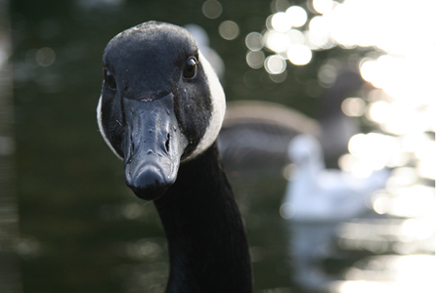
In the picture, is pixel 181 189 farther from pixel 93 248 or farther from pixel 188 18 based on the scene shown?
pixel 188 18

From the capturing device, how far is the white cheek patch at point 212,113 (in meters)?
2.67

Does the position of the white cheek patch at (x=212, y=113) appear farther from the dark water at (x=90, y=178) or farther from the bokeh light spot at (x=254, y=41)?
the bokeh light spot at (x=254, y=41)

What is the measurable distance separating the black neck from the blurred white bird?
4411mm

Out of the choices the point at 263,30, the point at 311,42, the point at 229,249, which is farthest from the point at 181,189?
the point at 263,30

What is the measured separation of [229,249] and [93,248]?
4.13m

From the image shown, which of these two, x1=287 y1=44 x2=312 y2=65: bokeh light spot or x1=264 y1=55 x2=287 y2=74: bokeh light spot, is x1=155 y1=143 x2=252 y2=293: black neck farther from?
x1=287 y1=44 x2=312 y2=65: bokeh light spot

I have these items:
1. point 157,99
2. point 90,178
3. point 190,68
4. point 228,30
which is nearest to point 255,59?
point 228,30

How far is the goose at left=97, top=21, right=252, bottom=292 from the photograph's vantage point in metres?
2.22

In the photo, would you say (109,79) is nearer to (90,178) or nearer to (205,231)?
(205,231)

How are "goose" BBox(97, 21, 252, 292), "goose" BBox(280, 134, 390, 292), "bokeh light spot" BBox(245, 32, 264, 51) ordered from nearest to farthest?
"goose" BBox(97, 21, 252, 292), "goose" BBox(280, 134, 390, 292), "bokeh light spot" BBox(245, 32, 264, 51)

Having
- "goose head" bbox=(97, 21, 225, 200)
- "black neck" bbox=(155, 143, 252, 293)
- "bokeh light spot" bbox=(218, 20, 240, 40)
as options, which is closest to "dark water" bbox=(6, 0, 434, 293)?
"bokeh light spot" bbox=(218, 20, 240, 40)

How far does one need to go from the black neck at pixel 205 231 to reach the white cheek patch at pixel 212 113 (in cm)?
10

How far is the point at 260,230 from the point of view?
23.3 feet

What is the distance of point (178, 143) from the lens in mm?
2365
